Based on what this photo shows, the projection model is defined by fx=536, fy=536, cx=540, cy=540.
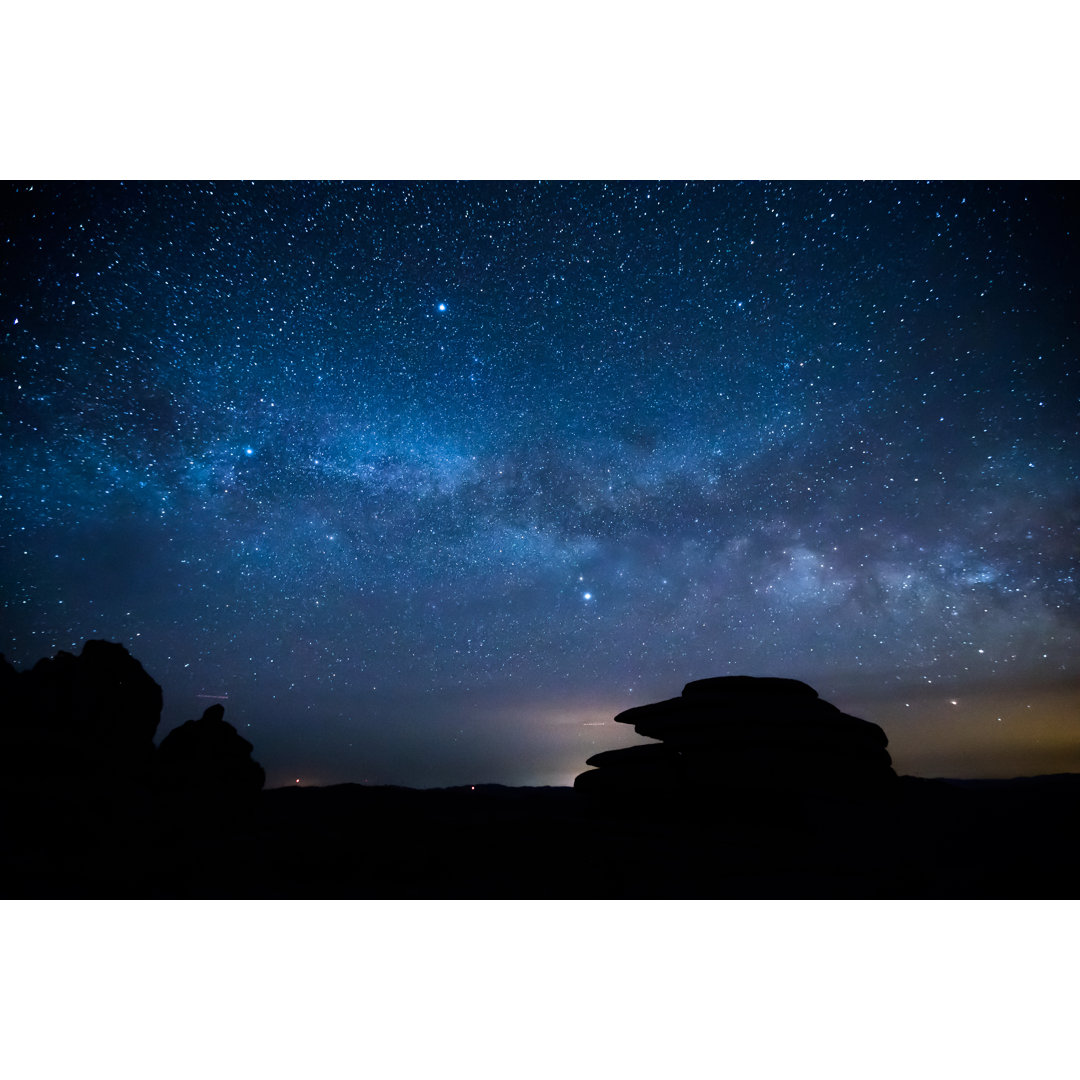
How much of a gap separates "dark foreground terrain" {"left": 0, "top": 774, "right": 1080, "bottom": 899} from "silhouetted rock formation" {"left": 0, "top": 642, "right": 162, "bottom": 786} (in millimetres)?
956

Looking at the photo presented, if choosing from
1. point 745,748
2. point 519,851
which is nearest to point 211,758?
point 519,851

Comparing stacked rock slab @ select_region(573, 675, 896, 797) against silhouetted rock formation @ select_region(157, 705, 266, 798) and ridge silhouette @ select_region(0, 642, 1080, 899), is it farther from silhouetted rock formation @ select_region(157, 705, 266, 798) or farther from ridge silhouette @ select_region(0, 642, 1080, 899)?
silhouetted rock formation @ select_region(157, 705, 266, 798)

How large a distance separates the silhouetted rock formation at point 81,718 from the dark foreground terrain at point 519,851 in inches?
37.6

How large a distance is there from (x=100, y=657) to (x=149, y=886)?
6358 millimetres

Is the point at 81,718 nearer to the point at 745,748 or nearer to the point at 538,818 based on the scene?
the point at 538,818

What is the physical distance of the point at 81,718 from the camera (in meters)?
8.73

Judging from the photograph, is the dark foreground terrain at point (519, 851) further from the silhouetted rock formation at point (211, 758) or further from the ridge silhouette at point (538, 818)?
the silhouetted rock formation at point (211, 758)

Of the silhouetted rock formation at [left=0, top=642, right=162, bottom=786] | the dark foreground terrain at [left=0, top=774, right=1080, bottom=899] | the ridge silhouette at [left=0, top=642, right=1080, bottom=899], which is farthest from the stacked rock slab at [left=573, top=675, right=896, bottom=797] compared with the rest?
the silhouetted rock formation at [left=0, top=642, right=162, bottom=786]

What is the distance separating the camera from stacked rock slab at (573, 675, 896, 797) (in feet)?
Answer: 31.7

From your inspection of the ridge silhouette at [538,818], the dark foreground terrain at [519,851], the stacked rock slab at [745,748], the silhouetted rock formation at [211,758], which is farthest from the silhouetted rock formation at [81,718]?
the stacked rock slab at [745,748]
